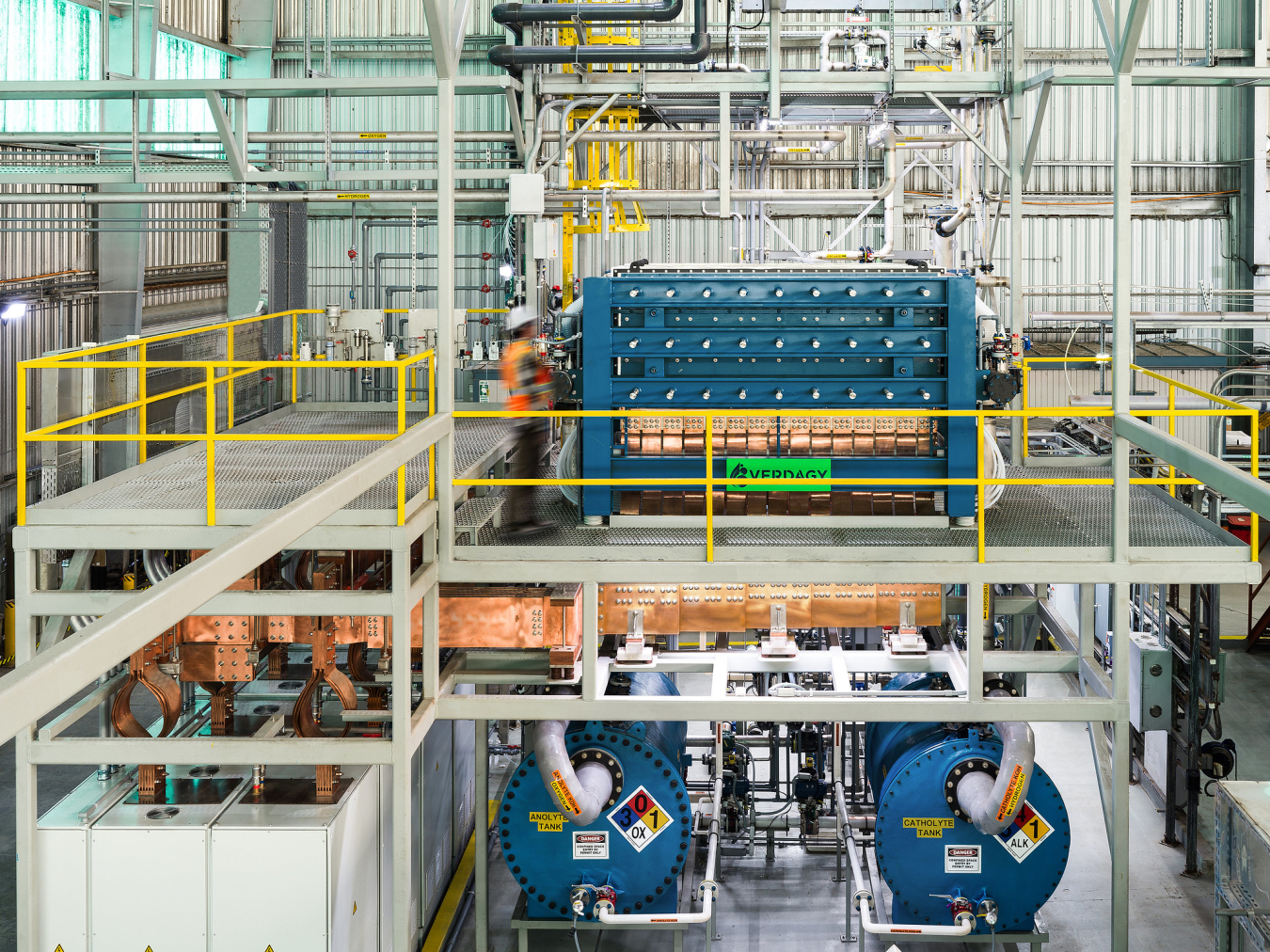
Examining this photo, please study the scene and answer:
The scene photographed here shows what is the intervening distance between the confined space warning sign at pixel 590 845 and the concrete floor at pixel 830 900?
39.9 inches

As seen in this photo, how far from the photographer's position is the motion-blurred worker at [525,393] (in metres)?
9.08

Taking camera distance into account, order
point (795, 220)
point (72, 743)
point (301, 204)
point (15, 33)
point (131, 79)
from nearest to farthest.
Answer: point (72, 743), point (131, 79), point (15, 33), point (301, 204), point (795, 220)

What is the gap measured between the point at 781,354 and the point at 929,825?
137 inches

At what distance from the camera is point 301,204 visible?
2000 centimetres

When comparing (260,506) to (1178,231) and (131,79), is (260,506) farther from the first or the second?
(1178,231)

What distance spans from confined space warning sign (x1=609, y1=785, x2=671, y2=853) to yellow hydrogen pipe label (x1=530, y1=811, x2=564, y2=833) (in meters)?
0.36

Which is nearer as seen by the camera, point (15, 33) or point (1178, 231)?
point (15, 33)

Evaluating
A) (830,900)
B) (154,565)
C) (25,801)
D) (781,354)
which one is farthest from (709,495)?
(25,801)

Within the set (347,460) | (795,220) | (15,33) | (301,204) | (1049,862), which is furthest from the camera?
(795,220)

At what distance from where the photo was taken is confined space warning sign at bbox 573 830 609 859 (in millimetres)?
9227

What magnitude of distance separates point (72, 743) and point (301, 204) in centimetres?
1392

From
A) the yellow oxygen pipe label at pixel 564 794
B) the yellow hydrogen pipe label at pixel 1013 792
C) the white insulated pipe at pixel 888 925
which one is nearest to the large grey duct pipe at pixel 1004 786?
the yellow hydrogen pipe label at pixel 1013 792

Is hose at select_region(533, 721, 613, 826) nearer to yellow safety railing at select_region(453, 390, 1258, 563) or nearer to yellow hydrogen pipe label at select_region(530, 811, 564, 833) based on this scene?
yellow hydrogen pipe label at select_region(530, 811, 564, 833)

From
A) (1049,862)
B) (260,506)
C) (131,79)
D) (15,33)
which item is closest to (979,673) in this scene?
(1049,862)
